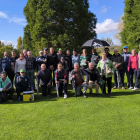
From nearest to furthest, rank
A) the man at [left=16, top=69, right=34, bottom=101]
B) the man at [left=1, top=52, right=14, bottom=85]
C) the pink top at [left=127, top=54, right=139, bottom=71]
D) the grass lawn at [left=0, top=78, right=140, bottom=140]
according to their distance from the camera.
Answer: the grass lawn at [left=0, top=78, right=140, bottom=140], the man at [left=16, top=69, right=34, bottom=101], the man at [left=1, top=52, right=14, bottom=85], the pink top at [left=127, top=54, right=139, bottom=71]

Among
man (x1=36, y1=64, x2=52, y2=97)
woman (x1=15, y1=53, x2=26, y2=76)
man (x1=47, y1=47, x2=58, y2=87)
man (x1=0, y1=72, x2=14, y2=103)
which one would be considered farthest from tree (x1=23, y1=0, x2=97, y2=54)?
man (x1=0, y1=72, x2=14, y2=103)

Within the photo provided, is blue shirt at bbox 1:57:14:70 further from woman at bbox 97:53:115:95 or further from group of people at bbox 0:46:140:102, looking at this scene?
woman at bbox 97:53:115:95

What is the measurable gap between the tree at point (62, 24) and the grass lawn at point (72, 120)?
9.56 m

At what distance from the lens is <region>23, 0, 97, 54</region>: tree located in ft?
46.5

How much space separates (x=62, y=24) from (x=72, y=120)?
39.5ft

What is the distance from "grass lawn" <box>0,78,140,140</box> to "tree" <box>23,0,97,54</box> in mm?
9560

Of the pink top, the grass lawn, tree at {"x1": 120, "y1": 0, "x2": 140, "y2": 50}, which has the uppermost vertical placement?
tree at {"x1": 120, "y1": 0, "x2": 140, "y2": 50}

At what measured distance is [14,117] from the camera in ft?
13.9

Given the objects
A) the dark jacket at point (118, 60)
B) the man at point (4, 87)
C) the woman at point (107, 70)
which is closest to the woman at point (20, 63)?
the man at point (4, 87)

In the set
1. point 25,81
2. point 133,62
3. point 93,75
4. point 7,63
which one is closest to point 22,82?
point 25,81

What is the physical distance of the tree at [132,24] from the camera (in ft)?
38.1

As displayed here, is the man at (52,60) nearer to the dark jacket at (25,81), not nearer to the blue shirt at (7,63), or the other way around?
the dark jacket at (25,81)

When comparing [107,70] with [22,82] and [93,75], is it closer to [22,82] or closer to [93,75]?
[93,75]

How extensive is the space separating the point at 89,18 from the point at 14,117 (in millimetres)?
13327
